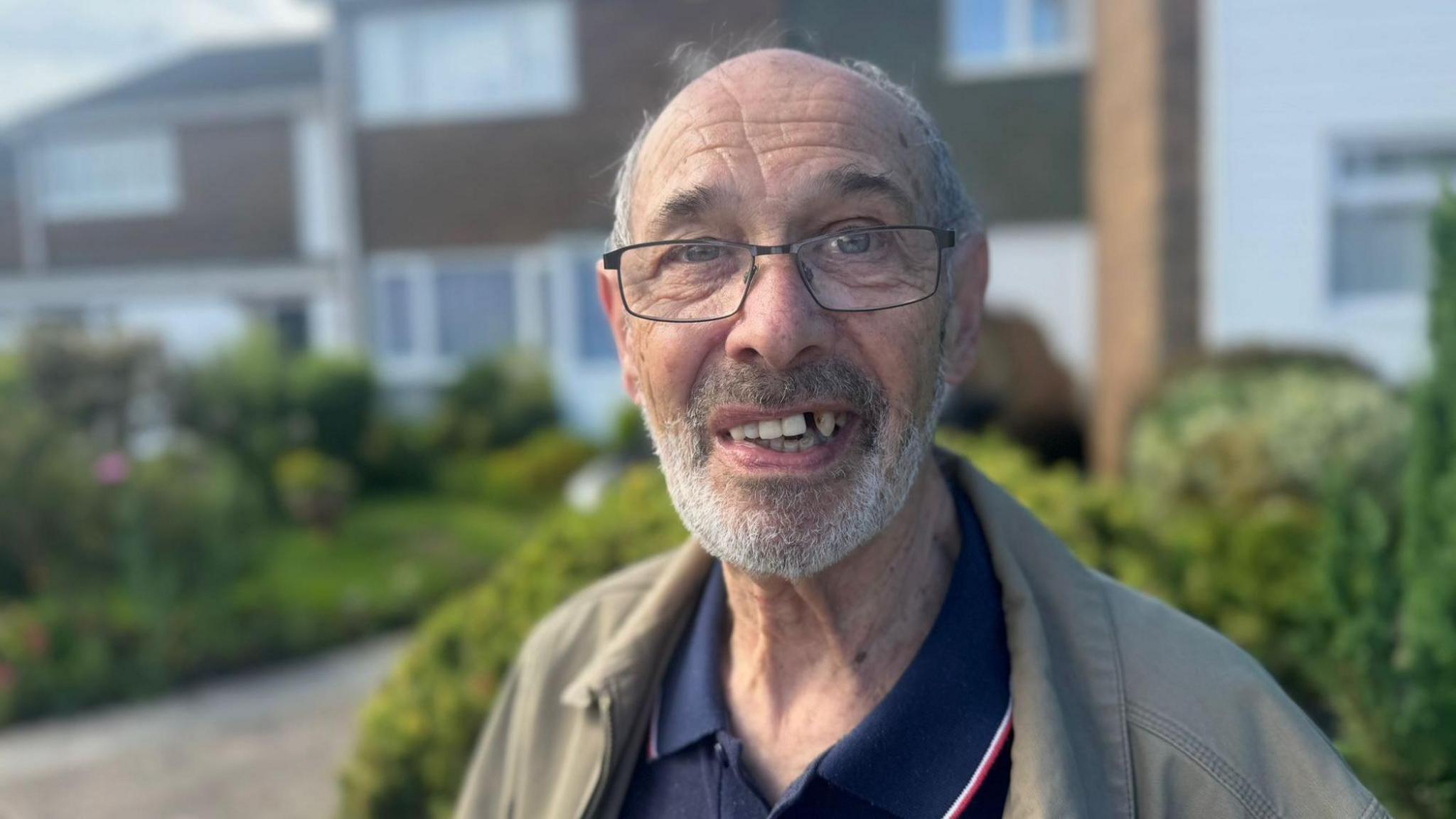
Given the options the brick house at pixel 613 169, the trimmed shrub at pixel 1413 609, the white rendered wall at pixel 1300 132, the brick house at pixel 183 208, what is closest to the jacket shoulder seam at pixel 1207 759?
the trimmed shrub at pixel 1413 609

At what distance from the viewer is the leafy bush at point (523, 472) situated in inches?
527

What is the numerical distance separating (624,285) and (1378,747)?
1883mm

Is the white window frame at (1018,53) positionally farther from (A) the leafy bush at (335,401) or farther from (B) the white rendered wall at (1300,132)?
(A) the leafy bush at (335,401)

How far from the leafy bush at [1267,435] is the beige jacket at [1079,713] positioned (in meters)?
5.62

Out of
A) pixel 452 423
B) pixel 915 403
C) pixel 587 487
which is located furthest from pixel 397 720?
pixel 452 423

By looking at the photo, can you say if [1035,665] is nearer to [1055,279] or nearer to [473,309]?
[1055,279]

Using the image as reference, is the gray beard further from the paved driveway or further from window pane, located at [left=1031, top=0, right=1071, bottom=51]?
window pane, located at [left=1031, top=0, right=1071, bottom=51]

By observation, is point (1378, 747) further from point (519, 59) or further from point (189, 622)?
point (519, 59)

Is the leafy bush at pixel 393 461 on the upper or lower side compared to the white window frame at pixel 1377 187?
lower

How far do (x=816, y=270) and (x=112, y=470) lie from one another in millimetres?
7271

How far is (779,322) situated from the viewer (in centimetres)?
159

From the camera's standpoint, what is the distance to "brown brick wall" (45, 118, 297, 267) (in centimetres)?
1962

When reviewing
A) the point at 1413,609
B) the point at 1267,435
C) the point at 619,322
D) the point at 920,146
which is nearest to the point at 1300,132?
the point at 1267,435

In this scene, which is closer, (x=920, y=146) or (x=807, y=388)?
(x=807, y=388)
